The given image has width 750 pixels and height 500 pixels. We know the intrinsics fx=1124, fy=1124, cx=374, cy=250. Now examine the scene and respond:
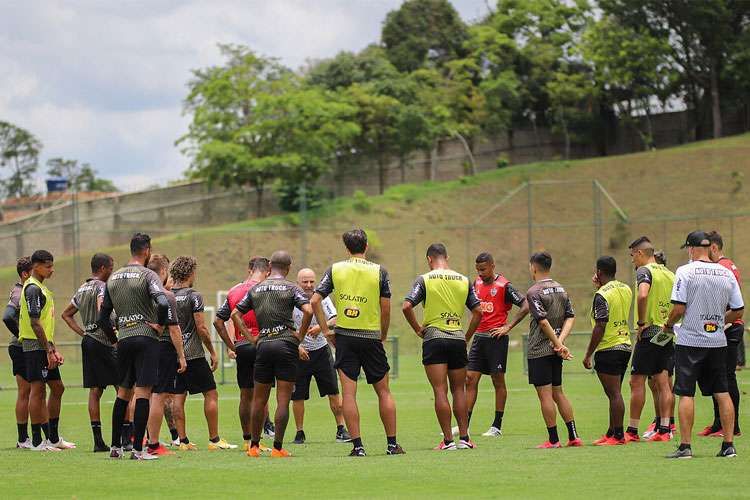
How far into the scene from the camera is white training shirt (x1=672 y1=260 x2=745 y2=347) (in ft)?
35.9

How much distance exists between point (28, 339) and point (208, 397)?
7.33 feet

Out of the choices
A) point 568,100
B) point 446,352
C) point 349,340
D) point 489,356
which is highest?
point 568,100

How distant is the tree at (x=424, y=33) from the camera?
79.4 metres

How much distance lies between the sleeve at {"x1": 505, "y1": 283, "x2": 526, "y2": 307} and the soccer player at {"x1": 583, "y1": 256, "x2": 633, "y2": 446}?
1407 millimetres

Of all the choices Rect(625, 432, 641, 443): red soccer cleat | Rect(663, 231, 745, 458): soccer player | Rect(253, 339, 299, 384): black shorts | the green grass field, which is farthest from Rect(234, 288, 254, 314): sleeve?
Rect(625, 432, 641, 443): red soccer cleat

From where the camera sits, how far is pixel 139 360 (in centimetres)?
1164

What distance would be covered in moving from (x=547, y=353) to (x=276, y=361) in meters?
3.00

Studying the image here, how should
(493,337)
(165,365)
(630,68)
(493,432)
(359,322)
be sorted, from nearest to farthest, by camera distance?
1. (359,322)
2. (165,365)
3. (493,432)
4. (493,337)
5. (630,68)

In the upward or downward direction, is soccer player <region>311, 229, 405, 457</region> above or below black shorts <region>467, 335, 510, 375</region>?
above

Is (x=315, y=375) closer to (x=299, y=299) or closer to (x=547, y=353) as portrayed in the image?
(x=299, y=299)

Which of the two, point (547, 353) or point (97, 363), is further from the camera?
point (97, 363)

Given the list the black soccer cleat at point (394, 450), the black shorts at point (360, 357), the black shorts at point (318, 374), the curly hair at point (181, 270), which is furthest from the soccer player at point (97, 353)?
the black soccer cleat at point (394, 450)

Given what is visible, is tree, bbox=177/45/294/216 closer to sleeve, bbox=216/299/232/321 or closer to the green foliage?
the green foliage

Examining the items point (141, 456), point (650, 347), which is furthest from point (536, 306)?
point (141, 456)
